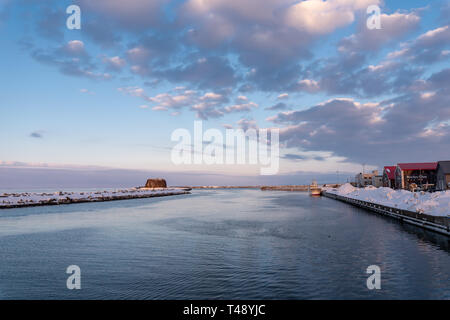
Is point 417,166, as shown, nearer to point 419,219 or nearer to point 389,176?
point 389,176

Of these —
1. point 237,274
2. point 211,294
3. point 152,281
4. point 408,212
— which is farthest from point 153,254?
point 408,212

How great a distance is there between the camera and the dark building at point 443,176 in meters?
79.0

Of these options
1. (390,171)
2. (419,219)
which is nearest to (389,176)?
(390,171)

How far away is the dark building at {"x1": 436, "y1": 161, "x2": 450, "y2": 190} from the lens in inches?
3110

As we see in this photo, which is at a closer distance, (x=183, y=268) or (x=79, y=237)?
(x=183, y=268)

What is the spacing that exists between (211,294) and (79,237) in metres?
23.1

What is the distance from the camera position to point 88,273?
732 inches

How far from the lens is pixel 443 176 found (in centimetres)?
8025
